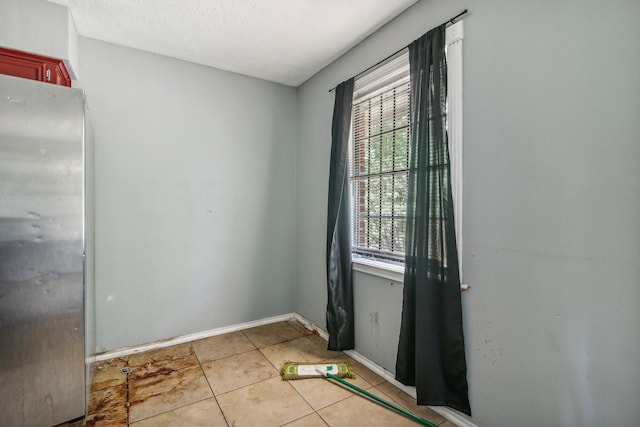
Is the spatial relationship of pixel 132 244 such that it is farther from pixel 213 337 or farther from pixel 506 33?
pixel 506 33

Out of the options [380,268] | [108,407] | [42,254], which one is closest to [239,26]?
[42,254]

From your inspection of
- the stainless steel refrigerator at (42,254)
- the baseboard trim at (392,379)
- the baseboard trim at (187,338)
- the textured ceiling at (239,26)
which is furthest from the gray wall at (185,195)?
the stainless steel refrigerator at (42,254)

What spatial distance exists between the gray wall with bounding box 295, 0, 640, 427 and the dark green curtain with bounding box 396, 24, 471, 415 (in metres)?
0.09

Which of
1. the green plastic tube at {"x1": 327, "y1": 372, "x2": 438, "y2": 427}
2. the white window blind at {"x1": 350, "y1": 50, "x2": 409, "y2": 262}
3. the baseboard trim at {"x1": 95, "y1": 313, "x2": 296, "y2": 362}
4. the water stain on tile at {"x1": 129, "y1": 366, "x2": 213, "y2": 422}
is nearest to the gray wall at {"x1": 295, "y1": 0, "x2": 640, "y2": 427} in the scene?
the green plastic tube at {"x1": 327, "y1": 372, "x2": 438, "y2": 427}

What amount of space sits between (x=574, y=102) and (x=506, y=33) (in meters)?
0.53

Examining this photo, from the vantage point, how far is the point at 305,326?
3.23m

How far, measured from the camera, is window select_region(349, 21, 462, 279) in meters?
2.25

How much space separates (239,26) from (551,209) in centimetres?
237

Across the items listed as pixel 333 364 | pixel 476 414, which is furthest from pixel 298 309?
pixel 476 414

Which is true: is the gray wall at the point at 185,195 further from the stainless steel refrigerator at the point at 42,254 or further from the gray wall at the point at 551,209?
the gray wall at the point at 551,209

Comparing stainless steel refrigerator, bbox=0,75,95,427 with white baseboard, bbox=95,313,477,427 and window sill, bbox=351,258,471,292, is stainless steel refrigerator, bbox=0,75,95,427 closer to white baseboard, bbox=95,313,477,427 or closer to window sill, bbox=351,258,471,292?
white baseboard, bbox=95,313,477,427

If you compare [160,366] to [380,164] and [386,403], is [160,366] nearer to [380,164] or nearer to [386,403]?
[386,403]

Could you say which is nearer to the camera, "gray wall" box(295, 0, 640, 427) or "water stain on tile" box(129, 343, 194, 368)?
"gray wall" box(295, 0, 640, 427)

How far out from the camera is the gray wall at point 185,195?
255 centimetres
